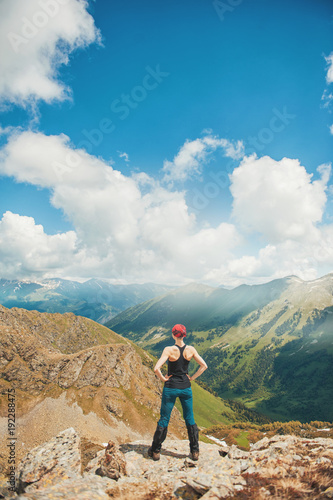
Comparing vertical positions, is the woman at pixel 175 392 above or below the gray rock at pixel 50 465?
above

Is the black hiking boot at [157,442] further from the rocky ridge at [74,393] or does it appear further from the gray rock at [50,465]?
the rocky ridge at [74,393]

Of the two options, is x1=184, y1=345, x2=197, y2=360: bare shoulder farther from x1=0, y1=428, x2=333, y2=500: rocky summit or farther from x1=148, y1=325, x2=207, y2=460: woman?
x1=0, y1=428, x2=333, y2=500: rocky summit

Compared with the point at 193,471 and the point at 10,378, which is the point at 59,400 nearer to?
the point at 10,378

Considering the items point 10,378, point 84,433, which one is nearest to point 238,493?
point 84,433

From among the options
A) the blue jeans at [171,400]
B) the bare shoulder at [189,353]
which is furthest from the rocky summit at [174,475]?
the bare shoulder at [189,353]

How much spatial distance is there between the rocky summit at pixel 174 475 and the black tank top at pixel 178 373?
3.28m

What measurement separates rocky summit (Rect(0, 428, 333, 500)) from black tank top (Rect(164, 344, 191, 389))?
328 centimetres

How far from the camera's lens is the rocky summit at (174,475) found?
7207mm

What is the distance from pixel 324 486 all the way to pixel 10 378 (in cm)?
10716

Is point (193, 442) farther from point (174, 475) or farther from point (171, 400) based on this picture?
point (171, 400)

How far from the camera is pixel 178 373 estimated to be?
11.0 metres

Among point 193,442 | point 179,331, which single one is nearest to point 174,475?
point 193,442

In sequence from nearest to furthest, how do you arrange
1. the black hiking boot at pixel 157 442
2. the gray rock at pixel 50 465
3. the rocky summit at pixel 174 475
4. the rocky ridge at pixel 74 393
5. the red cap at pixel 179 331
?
the rocky summit at pixel 174 475
the gray rock at pixel 50 465
the black hiking boot at pixel 157 442
the red cap at pixel 179 331
the rocky ridge at pixel 74 393

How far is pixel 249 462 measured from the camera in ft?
32.7
